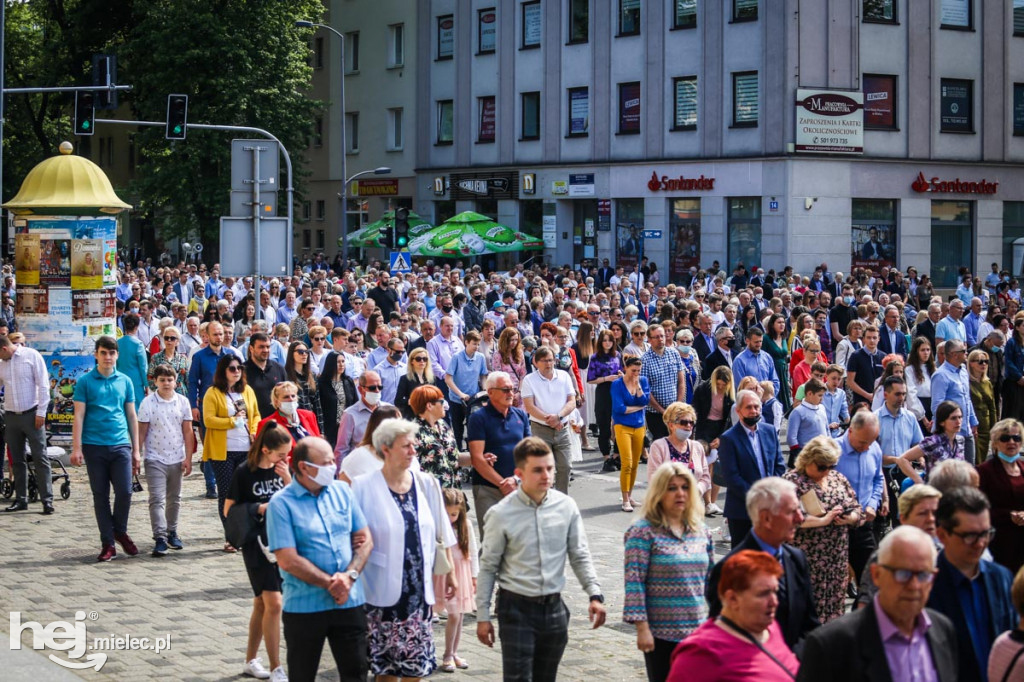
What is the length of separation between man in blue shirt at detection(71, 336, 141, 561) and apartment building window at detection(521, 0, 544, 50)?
4220 cm

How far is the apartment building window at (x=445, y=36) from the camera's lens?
5869cm

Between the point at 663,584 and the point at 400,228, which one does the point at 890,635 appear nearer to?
the point at 663,584

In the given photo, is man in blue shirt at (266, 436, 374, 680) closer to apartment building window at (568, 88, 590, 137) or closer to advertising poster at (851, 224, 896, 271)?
advertising poster at (851, 224, 896, 271)

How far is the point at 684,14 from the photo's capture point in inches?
1905

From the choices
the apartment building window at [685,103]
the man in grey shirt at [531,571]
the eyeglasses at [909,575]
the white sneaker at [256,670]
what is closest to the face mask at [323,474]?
the man in grey shirt at [531,571]

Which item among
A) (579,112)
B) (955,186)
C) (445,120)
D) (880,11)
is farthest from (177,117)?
(445,120)

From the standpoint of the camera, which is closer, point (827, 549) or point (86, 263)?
point (827, 549)

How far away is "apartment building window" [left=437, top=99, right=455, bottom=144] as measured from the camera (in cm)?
5928

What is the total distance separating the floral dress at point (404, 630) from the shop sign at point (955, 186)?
4100cm

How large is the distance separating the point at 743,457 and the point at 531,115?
45062mm

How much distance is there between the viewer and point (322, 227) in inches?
2660

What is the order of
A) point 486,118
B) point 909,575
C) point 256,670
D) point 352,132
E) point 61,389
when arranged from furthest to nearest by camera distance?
1. point 352,132
2. point 486,118
3. point 61,389
4. point 256,670
5. point 909,575

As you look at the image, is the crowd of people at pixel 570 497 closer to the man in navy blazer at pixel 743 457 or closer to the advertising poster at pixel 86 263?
the man in navy blazer at pixel 743 457

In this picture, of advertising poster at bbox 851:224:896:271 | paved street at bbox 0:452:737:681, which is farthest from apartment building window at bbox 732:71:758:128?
paved street at bbox 0:452:737:681
